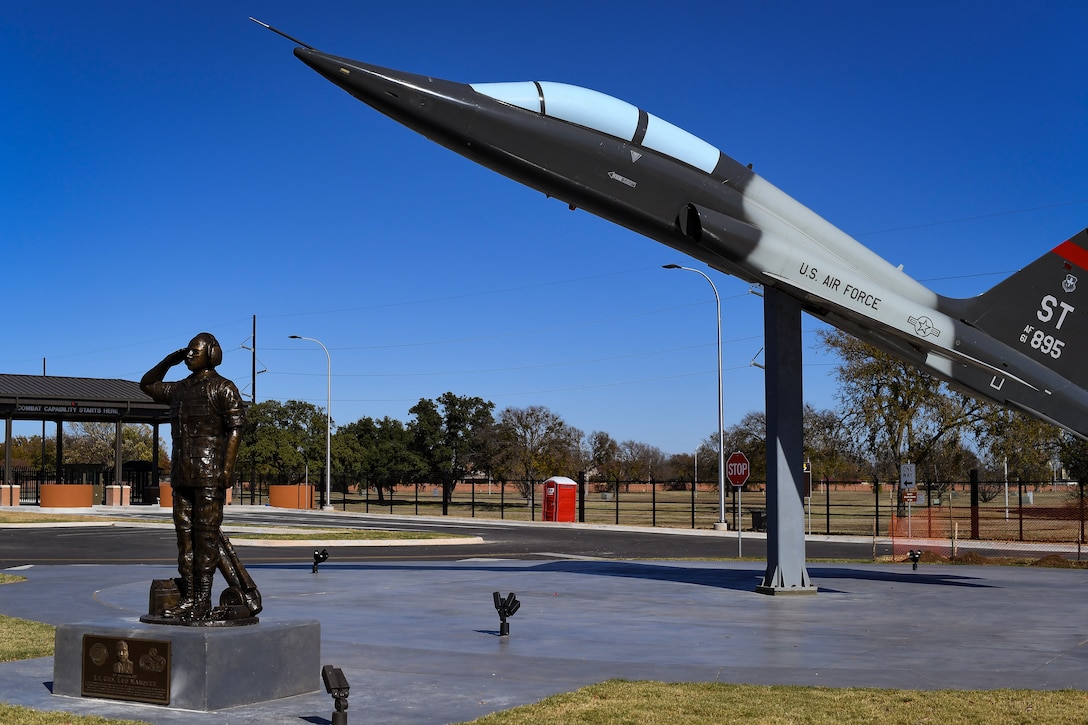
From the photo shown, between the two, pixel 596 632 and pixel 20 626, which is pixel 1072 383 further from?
pixel 20 626

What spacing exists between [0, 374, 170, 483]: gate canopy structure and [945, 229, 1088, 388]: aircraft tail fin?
158ft

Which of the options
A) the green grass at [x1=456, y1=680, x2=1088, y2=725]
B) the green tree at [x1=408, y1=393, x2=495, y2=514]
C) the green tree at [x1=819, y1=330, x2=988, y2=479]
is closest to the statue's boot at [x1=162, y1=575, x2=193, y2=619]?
the green grass at [x1=456, y1=680, x2=1088, y2=725]

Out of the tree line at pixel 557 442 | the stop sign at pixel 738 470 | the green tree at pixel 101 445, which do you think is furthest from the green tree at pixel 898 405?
the green tree at pixel 101 445

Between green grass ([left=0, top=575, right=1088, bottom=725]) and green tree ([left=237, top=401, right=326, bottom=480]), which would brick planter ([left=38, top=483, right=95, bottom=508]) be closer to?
green tree ([left=237, top=401, right=326, bottom=480])

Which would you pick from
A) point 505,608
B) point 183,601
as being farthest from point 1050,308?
point 183,601

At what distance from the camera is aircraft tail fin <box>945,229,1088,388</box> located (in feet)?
66.4

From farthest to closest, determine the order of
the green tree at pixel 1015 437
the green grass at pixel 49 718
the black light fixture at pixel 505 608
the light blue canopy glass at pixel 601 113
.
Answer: the green tree at pixel 1015 437
the light blue canopy glass at pixel 601 113
the black light fixture at pixel 505 608
the green grass at pixel 49 718

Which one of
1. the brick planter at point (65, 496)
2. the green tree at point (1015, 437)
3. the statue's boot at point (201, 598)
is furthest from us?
the brick planter at point (65, 496)

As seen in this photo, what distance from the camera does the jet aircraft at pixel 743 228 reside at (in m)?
16.7

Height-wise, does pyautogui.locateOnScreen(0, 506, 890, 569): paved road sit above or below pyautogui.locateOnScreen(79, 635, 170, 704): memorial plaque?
below

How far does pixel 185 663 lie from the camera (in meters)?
8.82

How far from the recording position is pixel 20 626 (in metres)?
13.6

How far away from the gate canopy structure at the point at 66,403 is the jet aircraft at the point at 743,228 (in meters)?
46.3

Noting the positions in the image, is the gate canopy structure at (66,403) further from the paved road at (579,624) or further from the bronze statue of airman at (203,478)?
the bronze statue of airman at (203,478)
